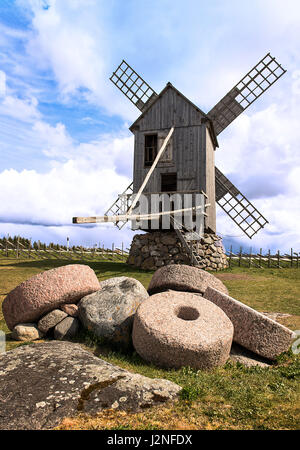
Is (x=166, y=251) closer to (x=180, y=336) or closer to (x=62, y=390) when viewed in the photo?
(x=180, y=336)

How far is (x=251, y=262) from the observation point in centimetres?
2209

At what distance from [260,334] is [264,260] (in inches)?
680

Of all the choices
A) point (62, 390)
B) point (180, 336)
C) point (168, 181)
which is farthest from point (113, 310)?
point (168, 181)

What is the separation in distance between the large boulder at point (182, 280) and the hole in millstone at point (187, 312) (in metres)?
1.42

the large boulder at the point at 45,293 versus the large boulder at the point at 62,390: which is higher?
the large boulder at the point at 45,293

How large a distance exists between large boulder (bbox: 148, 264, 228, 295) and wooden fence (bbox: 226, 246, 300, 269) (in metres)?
14.5

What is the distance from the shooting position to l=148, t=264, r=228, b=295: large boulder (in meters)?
7.85

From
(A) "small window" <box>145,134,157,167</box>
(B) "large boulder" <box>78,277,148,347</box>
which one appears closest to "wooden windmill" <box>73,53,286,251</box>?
(A) "small window" <box>145,134,157,167</box>

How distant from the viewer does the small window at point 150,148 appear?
59.3 feet

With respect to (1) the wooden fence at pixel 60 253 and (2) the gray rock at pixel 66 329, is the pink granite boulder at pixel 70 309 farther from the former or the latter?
(1) the wooden fence at pixel 60 253

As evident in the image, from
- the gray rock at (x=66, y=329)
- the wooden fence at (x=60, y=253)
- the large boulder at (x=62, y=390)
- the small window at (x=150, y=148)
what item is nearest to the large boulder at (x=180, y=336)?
the large boulder at (x=62, y=390)

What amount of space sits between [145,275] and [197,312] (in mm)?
10419
